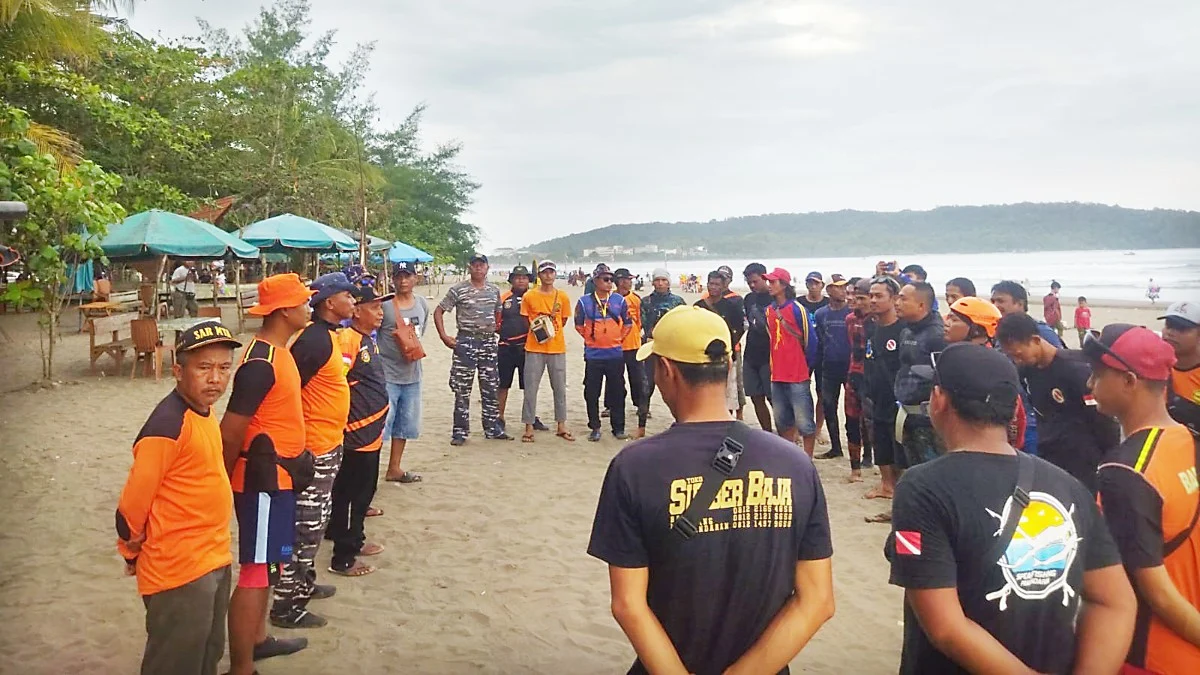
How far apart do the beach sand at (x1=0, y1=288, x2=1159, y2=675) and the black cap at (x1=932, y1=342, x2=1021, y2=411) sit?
90.8 inches

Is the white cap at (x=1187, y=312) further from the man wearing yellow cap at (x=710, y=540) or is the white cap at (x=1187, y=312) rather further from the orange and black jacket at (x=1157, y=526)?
the man wearing yellow cap at (x=710, y=540)

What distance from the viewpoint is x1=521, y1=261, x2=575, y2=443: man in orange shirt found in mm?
8328

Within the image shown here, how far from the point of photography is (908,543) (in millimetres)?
1959

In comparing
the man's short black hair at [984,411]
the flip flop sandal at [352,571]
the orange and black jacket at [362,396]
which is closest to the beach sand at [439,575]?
the flip flop sandal at [352,571]

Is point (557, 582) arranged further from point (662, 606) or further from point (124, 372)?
point (124, 372)

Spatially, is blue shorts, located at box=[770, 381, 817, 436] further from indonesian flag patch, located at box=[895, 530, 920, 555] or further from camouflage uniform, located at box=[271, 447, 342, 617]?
indonesian flag patch, located at box=[895, 530, 920, 555]

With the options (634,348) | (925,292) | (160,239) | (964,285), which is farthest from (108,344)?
(964,285)

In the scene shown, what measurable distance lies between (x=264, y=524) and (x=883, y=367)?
462 centimetres

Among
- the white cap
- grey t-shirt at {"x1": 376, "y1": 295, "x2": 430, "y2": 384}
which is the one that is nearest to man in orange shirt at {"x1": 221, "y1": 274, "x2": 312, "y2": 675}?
grey t-shirt at {"x1": 376, "y1": 295, "x2": 430, "y2": 384}

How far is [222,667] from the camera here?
3.68 meters

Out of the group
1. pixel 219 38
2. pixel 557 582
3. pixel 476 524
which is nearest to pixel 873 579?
pixel 557 582

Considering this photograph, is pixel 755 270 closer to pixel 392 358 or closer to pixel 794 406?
pixel 794 406

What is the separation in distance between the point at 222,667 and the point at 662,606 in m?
2.72

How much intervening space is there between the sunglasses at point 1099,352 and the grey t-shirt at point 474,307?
6.01 meters
